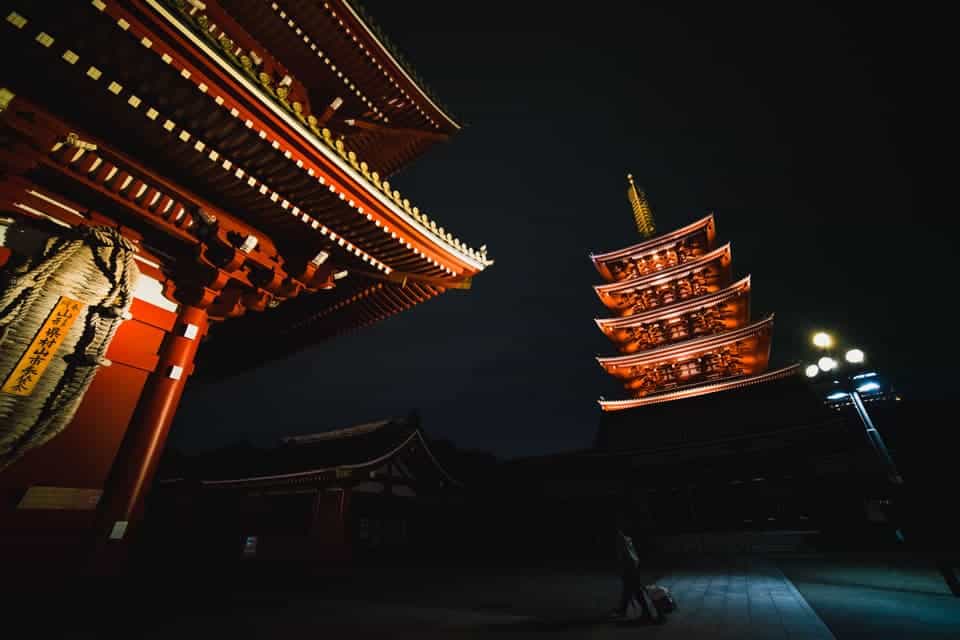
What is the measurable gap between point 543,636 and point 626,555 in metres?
1.40

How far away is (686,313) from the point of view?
20.7m

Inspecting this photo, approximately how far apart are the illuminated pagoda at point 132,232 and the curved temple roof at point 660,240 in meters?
20.2

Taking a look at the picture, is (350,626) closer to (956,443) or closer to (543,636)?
(543,636)

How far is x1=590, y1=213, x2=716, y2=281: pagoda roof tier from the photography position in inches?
860

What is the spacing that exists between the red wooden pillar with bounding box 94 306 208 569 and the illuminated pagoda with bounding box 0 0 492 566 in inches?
0.7

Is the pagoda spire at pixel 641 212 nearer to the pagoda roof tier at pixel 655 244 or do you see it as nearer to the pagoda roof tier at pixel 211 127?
the pagoda roof tier at pixel 655 244

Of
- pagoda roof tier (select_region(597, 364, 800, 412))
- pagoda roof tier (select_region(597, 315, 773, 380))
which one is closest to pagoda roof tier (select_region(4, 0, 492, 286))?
pagoda roof tier (select_region(597, 364, 800, 412))

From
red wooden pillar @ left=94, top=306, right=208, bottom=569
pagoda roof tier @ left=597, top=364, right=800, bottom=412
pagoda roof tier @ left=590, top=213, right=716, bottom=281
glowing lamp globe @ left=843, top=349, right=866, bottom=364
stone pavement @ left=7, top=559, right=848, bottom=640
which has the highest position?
pagoda roof tier @ left=590, top=213, right=716, bottom=281

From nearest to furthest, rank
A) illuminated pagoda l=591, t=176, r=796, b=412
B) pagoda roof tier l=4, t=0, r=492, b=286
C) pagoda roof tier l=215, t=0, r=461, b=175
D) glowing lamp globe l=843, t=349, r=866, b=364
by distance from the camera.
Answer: pagoda roof tier l=4, t=0, r=492, b=286, pagoda roof tier l=215, t=0, r=461, b=175, glowing lamp globe l=843, t=349, r=866, b=364, illuminated pagoda l=591, t=176, r=796, b=412

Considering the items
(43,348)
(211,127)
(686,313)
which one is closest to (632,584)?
(43,348)

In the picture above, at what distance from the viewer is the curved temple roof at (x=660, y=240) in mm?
21719

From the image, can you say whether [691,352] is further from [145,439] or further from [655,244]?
[145,439]

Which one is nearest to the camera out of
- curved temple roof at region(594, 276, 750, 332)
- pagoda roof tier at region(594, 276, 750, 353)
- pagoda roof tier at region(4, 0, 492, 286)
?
pagoda roof tier at region(4, 0, 492, 286)

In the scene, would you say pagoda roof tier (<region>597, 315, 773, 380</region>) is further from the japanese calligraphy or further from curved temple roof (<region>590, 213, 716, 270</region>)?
the japanese calligraphy
